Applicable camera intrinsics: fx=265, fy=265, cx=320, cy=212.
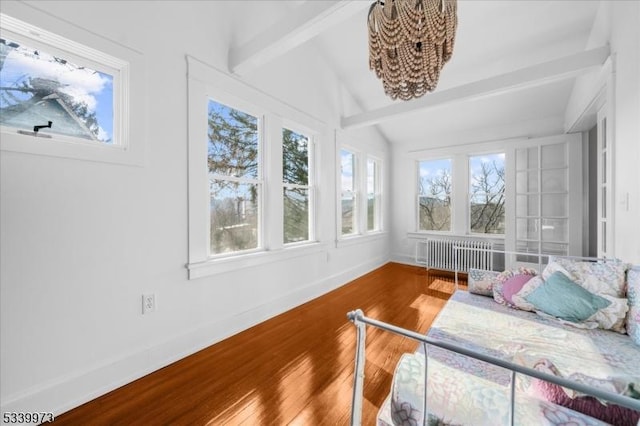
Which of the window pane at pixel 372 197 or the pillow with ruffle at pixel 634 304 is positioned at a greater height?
the window pane at pixel 372 197

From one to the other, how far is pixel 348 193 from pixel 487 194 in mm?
2460

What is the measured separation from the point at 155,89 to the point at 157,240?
1.11 m

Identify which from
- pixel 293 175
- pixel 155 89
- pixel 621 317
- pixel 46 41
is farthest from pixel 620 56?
pixel 46 41

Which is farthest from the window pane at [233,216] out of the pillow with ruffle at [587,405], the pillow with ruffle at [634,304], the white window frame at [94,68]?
the pillow with ruffle at [634,304]

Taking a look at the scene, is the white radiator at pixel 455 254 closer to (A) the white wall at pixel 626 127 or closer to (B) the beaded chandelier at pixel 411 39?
(A) the white wall at pixel 626 127

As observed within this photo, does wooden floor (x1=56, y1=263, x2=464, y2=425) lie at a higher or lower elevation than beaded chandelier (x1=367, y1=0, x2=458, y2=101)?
lower

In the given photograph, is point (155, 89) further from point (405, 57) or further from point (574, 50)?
point (574, 50)

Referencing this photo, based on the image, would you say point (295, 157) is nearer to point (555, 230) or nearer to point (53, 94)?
point (53, 94)

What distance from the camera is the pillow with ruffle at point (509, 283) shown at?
7.36ft

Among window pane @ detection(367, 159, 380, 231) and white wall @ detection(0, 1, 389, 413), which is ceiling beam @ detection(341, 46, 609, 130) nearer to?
window pane @ detection(367, 159, 380, 231)

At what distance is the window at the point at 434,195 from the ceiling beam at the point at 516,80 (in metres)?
2.07

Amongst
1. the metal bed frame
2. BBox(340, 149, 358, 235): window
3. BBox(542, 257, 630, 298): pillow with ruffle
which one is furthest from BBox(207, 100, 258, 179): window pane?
BBox(542, 257, 630, 298): pillow with ruffle

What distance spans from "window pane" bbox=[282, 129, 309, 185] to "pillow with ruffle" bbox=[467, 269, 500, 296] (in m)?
2.18

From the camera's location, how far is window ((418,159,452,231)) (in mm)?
5051
